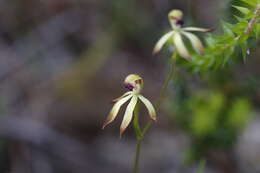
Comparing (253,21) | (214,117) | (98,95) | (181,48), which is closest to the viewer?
(253,21)

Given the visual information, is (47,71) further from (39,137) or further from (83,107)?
(39,137)

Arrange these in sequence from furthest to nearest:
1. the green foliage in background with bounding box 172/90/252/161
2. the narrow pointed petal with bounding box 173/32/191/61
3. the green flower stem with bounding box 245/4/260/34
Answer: the green foliage in background with bounding box 172/90/252/161
the narrow pointed petal with bounding box 173/32/191/61
the green flower stem with bounding box 245/4/260/34

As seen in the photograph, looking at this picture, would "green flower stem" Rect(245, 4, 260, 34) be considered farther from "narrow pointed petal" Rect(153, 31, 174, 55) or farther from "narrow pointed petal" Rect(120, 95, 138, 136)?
"narrow pointed petal" Rect(120, 95, 138, 136)

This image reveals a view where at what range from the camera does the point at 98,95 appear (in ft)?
11.4

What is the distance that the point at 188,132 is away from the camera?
2.21m

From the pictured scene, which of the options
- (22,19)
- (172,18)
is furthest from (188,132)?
(22,19)

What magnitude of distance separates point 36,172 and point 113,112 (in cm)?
168

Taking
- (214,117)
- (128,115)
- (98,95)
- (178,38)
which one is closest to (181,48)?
(178,38)

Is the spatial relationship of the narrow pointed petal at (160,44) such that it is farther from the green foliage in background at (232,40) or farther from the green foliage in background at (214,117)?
the green foliage in background at (214,117)

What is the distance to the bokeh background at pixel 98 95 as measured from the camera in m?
2.18

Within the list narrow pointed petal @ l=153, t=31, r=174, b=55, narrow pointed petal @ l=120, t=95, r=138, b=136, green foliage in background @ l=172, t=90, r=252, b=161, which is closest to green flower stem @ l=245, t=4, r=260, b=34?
narrow pointed petal @ l=153, t=31, r=174, b=55

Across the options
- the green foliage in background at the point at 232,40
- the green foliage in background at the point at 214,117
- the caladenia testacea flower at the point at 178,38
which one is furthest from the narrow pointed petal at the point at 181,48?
the green foliage in background at the point at 214,117

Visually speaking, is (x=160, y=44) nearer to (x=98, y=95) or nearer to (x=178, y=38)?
(x=178, y=38)

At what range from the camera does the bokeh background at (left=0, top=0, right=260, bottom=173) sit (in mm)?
2178
